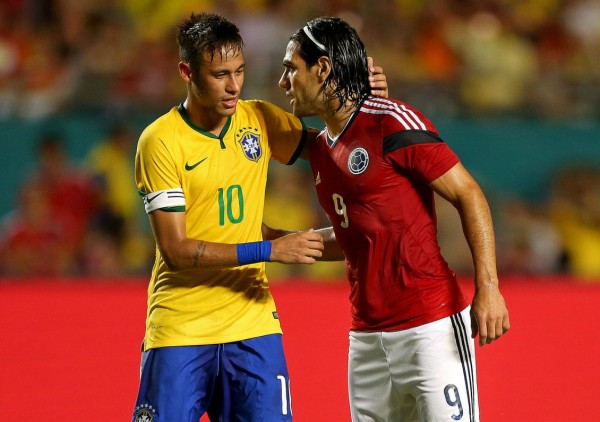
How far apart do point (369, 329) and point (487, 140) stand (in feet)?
15.8

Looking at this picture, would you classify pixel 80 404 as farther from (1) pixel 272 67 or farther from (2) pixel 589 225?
(2) pixel 589 225

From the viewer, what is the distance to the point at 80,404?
15.6ft

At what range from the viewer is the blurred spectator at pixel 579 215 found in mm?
7695

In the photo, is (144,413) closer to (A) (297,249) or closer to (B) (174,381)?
(B) (174,381)

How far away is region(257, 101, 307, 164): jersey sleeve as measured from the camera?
3703mm

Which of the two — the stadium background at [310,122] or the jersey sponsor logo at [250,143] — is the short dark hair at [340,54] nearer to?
the jersey sponsor logo at [250,143]

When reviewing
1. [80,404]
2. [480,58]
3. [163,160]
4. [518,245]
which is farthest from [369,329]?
[480,58]

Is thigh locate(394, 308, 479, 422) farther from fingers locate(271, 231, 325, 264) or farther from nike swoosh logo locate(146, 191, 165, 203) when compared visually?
nike swoosh logo locate(146, 191, 165, 203)

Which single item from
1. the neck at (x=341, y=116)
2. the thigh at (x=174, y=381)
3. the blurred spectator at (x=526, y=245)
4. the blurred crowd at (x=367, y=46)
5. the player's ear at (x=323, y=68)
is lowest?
the thigh at (x=174, y=381)

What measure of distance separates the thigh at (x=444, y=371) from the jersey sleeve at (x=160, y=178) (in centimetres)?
92

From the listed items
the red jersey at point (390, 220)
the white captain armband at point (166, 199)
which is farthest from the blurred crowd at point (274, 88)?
the white captain armband at point (166, 199)

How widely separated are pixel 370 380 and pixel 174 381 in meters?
0.68

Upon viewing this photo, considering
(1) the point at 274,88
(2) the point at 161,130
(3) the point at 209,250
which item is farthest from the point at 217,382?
(1) the point at 274,88

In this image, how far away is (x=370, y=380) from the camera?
3.51 meters
